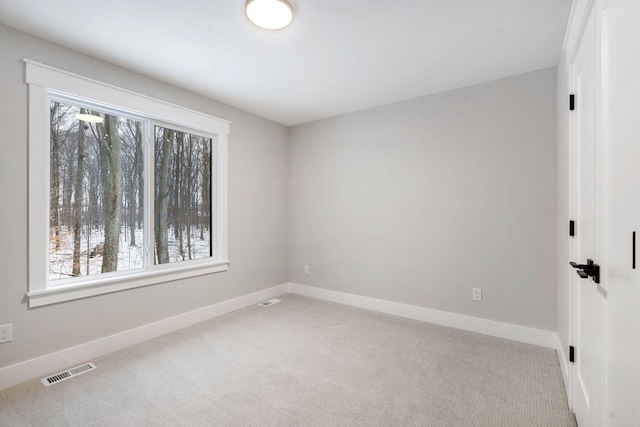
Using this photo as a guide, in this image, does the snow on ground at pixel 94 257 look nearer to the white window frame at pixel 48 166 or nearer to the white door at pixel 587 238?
the white window frame at pixel 48 166

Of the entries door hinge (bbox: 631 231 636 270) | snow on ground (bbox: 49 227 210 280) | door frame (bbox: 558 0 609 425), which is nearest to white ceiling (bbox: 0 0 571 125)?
door frame (bbox: 558 0 609 425)

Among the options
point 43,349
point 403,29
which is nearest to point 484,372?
point 403,29

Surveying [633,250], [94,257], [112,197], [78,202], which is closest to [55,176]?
[78,202]

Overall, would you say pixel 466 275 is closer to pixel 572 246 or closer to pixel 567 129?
pixel 572 246

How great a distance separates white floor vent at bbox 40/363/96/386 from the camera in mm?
2092

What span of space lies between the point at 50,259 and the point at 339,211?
2.93 metres

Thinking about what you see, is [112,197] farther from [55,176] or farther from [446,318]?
[446,318]

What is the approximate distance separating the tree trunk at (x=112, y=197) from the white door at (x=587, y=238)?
340cm

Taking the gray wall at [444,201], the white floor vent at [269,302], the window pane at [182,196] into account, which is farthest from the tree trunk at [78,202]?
the gray wall at [444,201]

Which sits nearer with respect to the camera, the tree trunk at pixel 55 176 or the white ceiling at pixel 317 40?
the white ceiling at pixel 317 40

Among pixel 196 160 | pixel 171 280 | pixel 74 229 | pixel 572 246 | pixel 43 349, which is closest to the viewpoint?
pixel 572 246

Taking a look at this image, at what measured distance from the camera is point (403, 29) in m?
2.08

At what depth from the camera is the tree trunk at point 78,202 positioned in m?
2.46

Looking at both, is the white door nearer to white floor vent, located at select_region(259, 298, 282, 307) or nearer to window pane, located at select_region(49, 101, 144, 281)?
white floor vent, located at select_region(259, 298, 282, 307)
